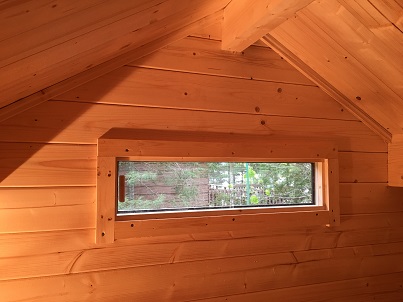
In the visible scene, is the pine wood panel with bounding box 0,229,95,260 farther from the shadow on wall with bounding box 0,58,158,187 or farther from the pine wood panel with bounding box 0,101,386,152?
the pine wood panel with bounding box 0,101,386,152

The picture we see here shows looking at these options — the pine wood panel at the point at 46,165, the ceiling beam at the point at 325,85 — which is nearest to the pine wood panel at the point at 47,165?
the pine wood panel at the point at 46,165

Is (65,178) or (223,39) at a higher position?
(223,39)

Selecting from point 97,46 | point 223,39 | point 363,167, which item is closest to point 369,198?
point 363,167

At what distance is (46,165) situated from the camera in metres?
1.33

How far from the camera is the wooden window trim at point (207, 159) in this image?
4.54 feet

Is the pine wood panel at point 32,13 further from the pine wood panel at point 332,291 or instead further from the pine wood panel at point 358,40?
the pine wood panel at point 332,291

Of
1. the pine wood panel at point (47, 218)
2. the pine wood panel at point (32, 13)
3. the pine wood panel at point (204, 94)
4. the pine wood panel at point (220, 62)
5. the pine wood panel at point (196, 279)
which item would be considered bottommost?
the pine wood panel at point (196, 279)

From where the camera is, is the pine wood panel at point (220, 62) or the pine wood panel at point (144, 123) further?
the pine wood panel at point (220, 62)

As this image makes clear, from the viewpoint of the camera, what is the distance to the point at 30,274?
1.31m

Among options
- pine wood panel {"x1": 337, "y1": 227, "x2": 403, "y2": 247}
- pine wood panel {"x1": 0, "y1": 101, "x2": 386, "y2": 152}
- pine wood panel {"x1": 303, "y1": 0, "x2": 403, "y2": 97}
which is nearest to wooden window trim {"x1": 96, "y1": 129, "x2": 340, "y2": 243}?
pine wood panel {"x1": 0, "y1": 101, "x2": 386, "y2": 152}

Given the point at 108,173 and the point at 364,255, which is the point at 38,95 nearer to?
the point at 108,173

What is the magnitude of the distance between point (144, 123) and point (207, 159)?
341 millimetres

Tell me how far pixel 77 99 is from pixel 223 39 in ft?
2.40

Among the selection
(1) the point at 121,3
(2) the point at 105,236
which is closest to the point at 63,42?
(1) the point at 121,3
